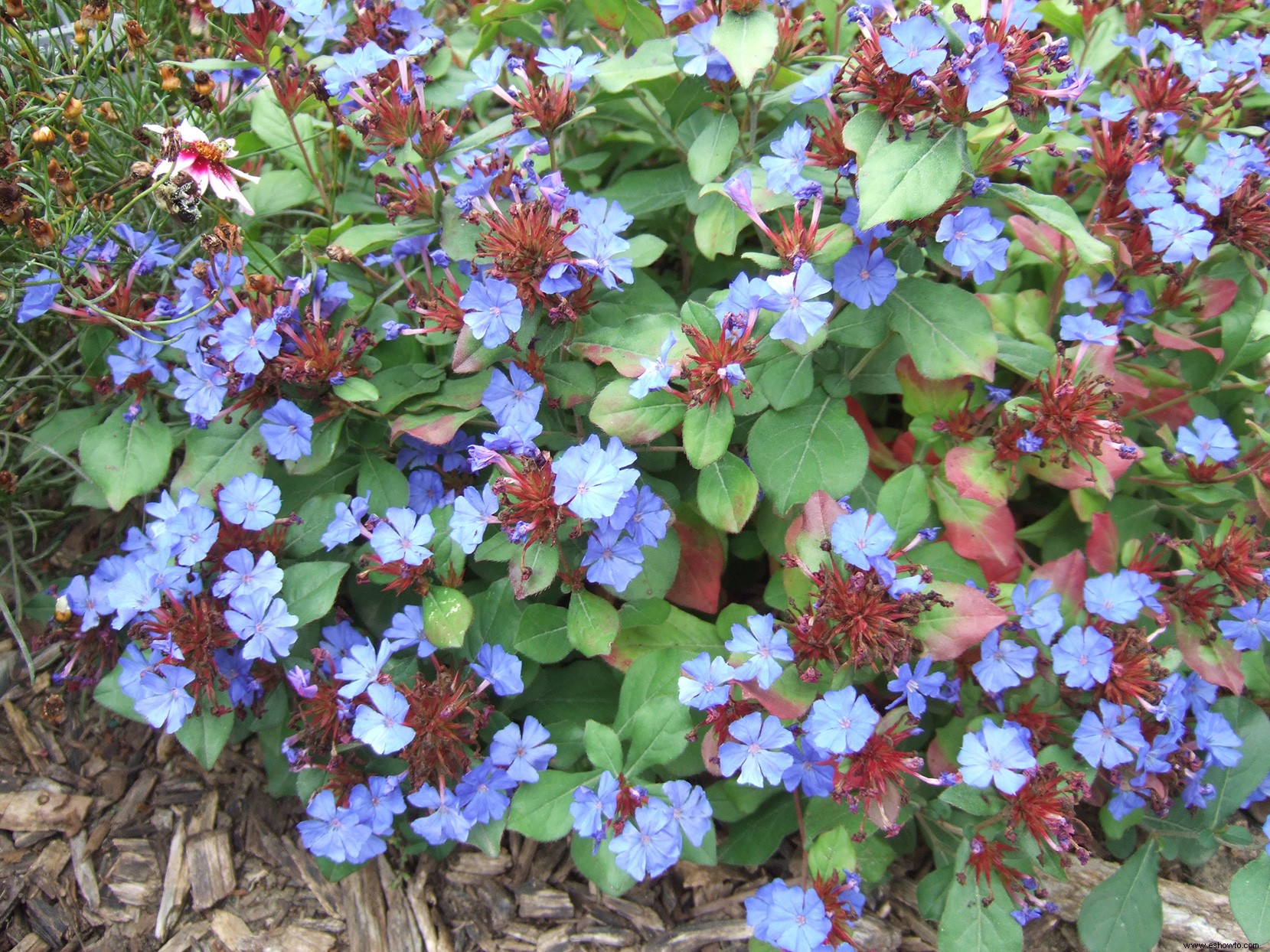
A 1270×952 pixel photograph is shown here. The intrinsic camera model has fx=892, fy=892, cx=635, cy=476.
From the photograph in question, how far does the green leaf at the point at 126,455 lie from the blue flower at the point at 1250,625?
2.52 meters

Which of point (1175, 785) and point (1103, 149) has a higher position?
point (1103, 149)

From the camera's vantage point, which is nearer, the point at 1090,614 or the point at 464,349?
the point at 464,349

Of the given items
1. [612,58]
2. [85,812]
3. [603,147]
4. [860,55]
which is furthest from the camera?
[603,147]

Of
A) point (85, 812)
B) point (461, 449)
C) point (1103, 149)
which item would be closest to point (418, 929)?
point (85, 812)

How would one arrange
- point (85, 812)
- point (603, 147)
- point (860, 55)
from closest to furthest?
1. point (860, 55)
2. point (85, 812)
3. point (603, 147)

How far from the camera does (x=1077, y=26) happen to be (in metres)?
2.48

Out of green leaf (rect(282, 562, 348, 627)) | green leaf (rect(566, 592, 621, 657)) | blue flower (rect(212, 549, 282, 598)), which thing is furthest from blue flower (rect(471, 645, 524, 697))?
blue flower (rect(212, 549, 282, 598))

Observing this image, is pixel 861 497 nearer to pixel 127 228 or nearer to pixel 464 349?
pixel 464 349

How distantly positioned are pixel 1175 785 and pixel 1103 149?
1544mm

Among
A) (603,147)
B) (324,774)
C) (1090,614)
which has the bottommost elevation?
(324,774)

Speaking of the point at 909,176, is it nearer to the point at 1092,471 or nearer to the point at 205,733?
the point at 1092,471

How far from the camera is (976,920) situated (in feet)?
6.19

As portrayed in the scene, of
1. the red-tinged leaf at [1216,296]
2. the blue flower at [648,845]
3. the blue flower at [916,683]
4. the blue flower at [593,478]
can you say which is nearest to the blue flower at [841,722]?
the blue flower at [916,683]

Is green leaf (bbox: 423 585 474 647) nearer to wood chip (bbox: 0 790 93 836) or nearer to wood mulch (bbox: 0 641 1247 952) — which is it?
wood mulch (bbox: 0 641 1247 952)
